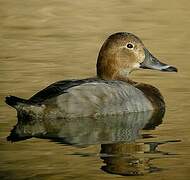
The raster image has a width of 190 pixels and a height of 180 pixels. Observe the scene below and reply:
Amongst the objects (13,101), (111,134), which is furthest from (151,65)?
(13,101)

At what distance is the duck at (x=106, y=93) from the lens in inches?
413

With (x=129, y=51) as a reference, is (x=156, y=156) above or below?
below

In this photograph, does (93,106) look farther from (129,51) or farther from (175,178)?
(175,178)

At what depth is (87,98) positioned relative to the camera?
420 inches

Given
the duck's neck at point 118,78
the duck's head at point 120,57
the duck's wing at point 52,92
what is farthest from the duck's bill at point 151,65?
the duck's wing at point 52,92

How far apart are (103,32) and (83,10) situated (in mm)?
2403

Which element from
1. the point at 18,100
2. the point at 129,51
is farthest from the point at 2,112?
the point at 129,51

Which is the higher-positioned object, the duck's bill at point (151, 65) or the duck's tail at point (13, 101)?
the duck's bill at point (151, 65)

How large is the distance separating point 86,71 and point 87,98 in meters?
3.16

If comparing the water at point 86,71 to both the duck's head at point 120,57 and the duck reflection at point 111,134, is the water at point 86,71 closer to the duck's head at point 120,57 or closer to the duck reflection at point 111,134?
the duck reflection at point 111,134

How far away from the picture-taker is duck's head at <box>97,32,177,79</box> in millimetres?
11828

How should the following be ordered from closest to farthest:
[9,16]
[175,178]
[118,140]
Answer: [175,178] < [118,140] < [9,16]

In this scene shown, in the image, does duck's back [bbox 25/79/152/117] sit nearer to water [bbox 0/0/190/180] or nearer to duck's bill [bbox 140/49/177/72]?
water [bbox 0/0/190/180]

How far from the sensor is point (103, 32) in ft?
57.4
